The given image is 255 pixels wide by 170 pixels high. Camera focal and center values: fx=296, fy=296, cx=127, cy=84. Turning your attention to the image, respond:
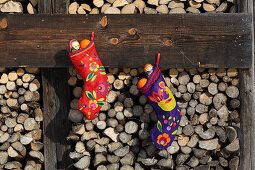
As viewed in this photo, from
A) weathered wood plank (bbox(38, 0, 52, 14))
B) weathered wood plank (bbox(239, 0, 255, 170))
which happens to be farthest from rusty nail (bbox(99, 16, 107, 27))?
weathered wood plank (bbox(239, 0, 255, 170))

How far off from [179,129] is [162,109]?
0.33 metres

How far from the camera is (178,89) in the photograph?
2.58 m

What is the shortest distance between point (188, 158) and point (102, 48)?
4.05 ft

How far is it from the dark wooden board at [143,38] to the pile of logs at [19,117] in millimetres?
219

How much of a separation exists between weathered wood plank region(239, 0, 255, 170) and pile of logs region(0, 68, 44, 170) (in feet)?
5.95

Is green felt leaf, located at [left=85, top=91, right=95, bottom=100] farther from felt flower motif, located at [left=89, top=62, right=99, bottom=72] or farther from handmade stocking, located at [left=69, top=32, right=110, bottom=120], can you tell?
felt flower motif, located at [left=89, top=62, right=99, bottom=72]

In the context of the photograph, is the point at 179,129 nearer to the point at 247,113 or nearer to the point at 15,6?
the point at 247,113

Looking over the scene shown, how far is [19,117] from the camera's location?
2.70 m

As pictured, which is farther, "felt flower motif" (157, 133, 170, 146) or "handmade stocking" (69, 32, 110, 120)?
"felt flower motif" (157, 133, 170, 146)

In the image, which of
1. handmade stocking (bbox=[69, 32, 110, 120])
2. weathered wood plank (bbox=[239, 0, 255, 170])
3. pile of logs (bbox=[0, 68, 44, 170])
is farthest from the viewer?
pile of logs (bbox=[0, 68, 44, 170])

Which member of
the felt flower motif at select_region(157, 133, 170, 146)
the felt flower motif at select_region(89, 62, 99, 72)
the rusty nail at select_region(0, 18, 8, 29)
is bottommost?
the felt flower motif at select_region(157, 133, 170, 146)

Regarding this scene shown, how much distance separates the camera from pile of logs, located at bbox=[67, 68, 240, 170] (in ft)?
8.41

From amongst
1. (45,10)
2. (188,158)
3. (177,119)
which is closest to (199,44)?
(177,119)

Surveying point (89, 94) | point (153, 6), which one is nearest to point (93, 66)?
point (89, 94)
